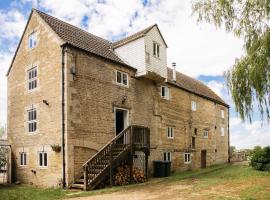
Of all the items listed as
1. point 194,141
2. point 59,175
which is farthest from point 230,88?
point 194,141

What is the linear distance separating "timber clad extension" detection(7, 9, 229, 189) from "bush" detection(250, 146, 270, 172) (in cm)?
663

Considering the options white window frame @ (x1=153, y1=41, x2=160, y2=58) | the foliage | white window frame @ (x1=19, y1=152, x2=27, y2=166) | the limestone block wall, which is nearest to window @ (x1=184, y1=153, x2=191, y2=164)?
white window frame @ (x1=153, y1=41, x2=160, y2=58)

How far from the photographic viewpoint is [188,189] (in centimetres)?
1411

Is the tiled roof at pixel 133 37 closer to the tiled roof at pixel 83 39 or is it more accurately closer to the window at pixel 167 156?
the tiled roof at pixel 83 39

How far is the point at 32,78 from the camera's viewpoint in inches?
772

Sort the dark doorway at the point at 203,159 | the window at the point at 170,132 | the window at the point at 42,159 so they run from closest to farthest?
the window at the point at 42,159, the window at the point at 170,132, the dark doorway at the point at 203,159

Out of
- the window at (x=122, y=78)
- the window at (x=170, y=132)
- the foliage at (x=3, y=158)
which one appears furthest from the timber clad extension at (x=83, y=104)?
the foliage at (x=3, y=158)

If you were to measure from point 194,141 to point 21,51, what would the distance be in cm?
1757

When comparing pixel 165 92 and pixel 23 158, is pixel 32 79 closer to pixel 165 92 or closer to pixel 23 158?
pixel 23 158

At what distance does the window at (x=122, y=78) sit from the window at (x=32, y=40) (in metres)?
5.87

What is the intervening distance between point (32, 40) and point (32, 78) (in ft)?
8.79

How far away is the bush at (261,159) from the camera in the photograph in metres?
20.9

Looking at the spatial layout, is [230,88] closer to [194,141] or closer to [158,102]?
[158,102]

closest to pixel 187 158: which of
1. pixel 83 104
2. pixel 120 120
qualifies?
pixel 120 120
